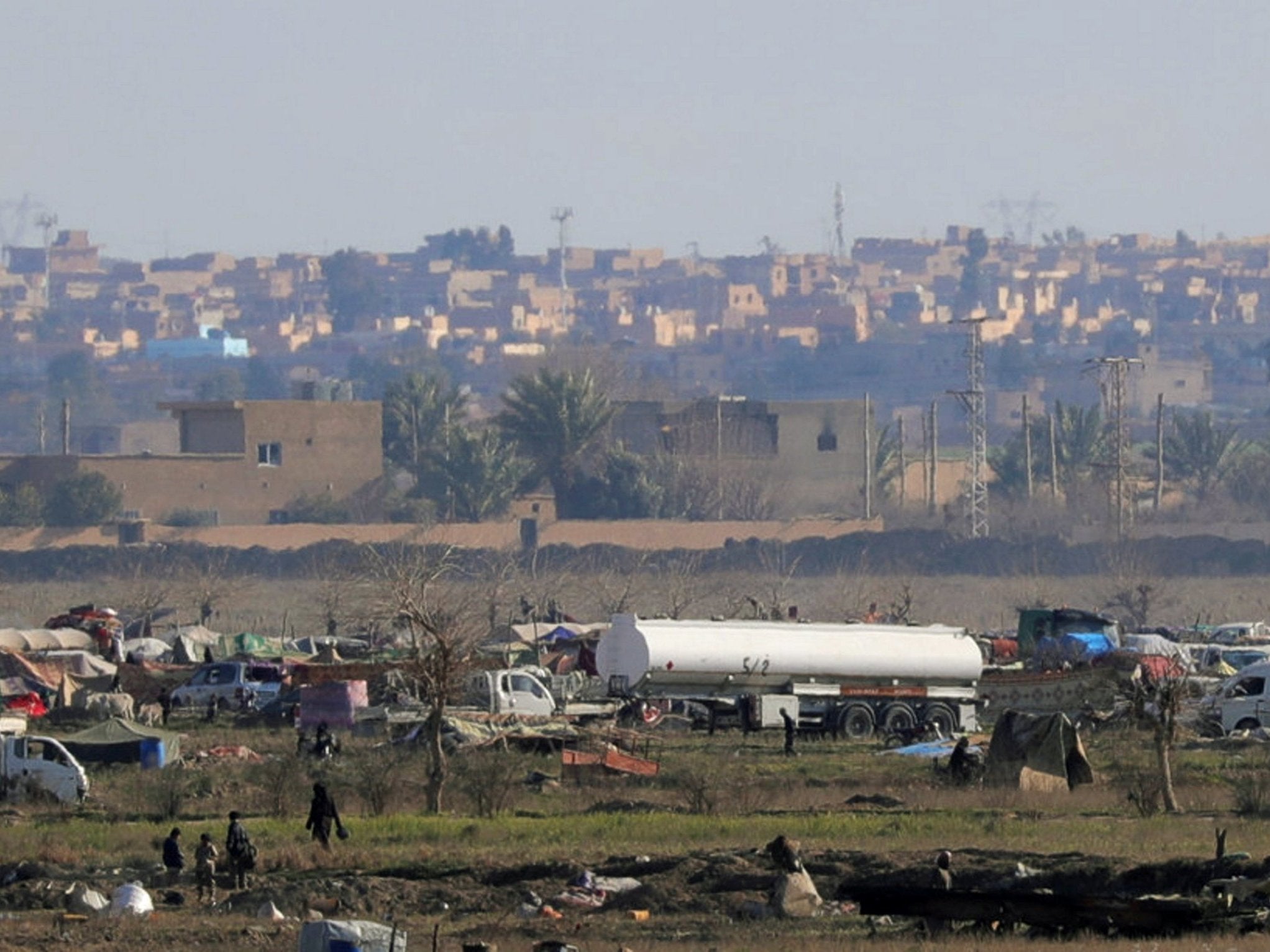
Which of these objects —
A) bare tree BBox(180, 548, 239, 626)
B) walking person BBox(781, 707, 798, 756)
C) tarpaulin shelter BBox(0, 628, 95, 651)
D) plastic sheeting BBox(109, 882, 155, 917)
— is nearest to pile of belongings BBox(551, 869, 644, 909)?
plastic sheeting BBox(109, 882, 155, 917)

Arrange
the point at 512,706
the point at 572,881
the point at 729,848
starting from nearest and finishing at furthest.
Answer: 1. the point at 572,881
2. the point at 729,848
3. the point at 512,706

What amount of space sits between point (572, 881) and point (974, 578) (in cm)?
6183

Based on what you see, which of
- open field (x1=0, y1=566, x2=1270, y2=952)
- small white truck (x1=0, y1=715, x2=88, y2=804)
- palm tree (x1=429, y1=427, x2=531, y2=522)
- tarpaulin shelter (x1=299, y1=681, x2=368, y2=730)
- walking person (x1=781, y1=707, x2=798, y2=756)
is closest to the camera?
open field (x1=0, y1=566, x2=1270, y2=952)

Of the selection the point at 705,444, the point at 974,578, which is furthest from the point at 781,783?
the point at 705,444

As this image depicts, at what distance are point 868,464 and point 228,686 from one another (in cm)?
5825

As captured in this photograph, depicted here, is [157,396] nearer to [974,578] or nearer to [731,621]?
[974,578]

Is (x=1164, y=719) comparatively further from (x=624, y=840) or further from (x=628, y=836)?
(x=624, y=840)

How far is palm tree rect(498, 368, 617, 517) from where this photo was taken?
316 feet

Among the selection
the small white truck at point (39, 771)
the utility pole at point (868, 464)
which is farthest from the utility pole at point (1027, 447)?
the small white truck at point (39, 771)

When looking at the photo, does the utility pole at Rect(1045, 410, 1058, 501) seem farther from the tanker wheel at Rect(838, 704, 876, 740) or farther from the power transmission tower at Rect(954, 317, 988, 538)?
the tanker wheel at Rect(838, 704, 876, 740)

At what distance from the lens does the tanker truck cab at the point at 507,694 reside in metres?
38.9

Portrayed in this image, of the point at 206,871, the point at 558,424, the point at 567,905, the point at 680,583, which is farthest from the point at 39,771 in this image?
the point at 558,424

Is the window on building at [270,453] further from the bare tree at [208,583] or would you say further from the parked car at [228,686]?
the parked car at [228,686]

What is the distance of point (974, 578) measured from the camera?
83.2 metres
